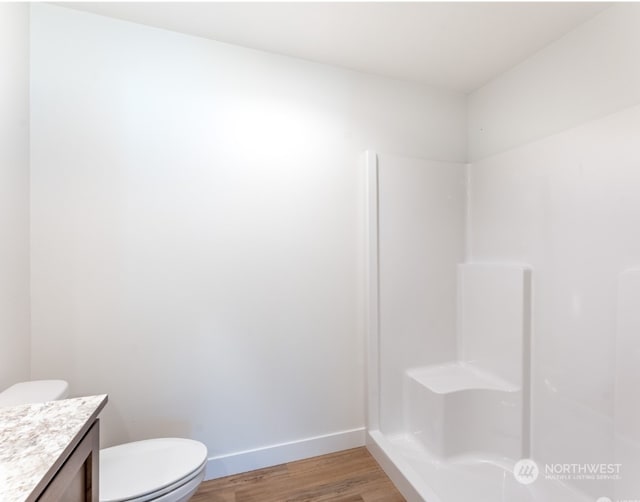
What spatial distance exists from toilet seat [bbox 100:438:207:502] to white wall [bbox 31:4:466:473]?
0.97 feet

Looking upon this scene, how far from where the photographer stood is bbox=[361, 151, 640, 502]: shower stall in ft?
4.70

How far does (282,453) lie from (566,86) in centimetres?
267

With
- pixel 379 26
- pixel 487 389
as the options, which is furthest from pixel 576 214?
pixel 379 26

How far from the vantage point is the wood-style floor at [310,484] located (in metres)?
1.58

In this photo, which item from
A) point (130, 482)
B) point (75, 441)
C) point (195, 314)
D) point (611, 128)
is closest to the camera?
point (75, 441)

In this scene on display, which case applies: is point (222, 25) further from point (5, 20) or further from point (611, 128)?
point (611, 128)

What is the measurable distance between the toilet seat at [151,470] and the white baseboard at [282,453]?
48 cm

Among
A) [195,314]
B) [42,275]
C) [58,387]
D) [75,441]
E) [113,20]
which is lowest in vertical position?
[58,387]

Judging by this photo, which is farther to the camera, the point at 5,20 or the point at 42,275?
the point at 42,275

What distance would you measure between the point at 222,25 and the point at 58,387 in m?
1.91

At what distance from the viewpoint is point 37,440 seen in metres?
0.72

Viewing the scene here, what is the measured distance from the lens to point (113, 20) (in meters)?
1.56

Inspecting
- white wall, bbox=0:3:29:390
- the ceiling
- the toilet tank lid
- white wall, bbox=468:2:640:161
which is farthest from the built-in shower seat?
white wall, bbox=0:3:29:390

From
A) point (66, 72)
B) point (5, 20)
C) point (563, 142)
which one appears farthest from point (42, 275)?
point (563, 142)
